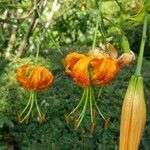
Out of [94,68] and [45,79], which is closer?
[94,68]

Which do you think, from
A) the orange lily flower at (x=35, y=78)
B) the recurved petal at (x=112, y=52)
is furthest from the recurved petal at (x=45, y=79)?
the recurved petal at (x=112, y=52)

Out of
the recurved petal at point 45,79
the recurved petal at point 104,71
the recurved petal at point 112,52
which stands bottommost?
the recurved petal at point 45,79

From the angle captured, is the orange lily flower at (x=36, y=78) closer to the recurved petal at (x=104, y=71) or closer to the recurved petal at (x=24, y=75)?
the recurved petal at (x=24, y=75)

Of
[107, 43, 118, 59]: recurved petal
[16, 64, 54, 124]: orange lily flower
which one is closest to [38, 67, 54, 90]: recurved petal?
[16, 64, 54, 124]: orange lily flower

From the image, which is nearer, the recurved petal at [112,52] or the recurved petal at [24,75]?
the recurved petal at [112,52]

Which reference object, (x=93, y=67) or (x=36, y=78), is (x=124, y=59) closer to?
(x=93, y=67)

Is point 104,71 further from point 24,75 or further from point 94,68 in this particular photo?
point 24,75

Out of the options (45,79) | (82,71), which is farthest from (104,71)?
(45,79)

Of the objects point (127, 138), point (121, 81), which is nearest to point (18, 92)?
point (121, 81)

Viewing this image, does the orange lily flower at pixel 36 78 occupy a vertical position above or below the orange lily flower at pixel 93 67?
below

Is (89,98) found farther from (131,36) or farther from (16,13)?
(131,36)
